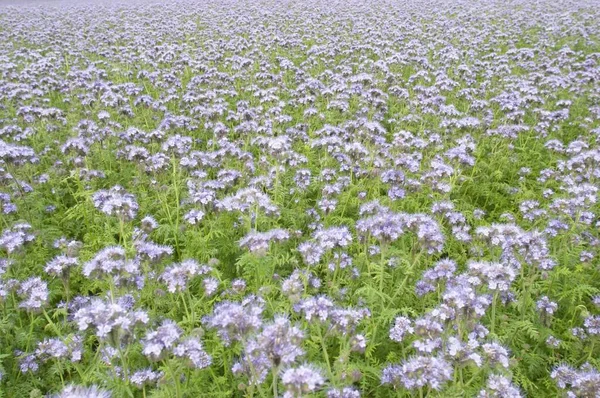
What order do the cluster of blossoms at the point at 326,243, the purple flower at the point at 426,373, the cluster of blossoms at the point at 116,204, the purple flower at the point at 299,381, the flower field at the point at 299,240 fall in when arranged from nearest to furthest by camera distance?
1. the purple flower at the point at 299,381
2. the purple flower at the point at 426,373
3. the flower field at the point at 299,240
4. the cluster of blossoms at the point at 326,243
5. the cluster of blossoms at the point at 116,204

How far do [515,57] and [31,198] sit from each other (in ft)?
39.8

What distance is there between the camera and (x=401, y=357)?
4.21 meters

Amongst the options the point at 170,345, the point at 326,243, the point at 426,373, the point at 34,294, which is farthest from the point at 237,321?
the point at 34,294

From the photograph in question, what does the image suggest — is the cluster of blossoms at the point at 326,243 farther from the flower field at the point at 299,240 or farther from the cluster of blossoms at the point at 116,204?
the cluster of blossoms at the point at 116,204

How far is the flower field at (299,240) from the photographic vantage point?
3375mm

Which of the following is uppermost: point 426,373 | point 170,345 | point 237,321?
point 237,321

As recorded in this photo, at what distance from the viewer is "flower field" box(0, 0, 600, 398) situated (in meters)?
3.38

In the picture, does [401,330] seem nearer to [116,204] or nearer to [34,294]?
[116,204]

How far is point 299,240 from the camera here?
5.88 meters

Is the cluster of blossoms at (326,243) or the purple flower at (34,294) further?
the cluster of blossoms at (326,243)

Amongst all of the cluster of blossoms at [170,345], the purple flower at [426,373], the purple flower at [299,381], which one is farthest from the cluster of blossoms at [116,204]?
the purple flower at [426,373]

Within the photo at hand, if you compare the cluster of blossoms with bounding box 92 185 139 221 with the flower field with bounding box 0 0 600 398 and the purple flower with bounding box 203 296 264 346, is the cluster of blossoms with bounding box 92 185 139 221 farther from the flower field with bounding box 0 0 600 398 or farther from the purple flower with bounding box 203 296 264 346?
the purple flower with bounding box 203 296 264 346

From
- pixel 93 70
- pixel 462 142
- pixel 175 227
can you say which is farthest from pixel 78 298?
pixel 93 70

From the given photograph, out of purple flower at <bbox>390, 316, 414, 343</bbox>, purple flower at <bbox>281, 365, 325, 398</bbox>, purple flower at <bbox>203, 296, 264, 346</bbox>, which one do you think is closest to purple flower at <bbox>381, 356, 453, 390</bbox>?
purple flower at <bbox>390, 316, 414, 343</bbox>
